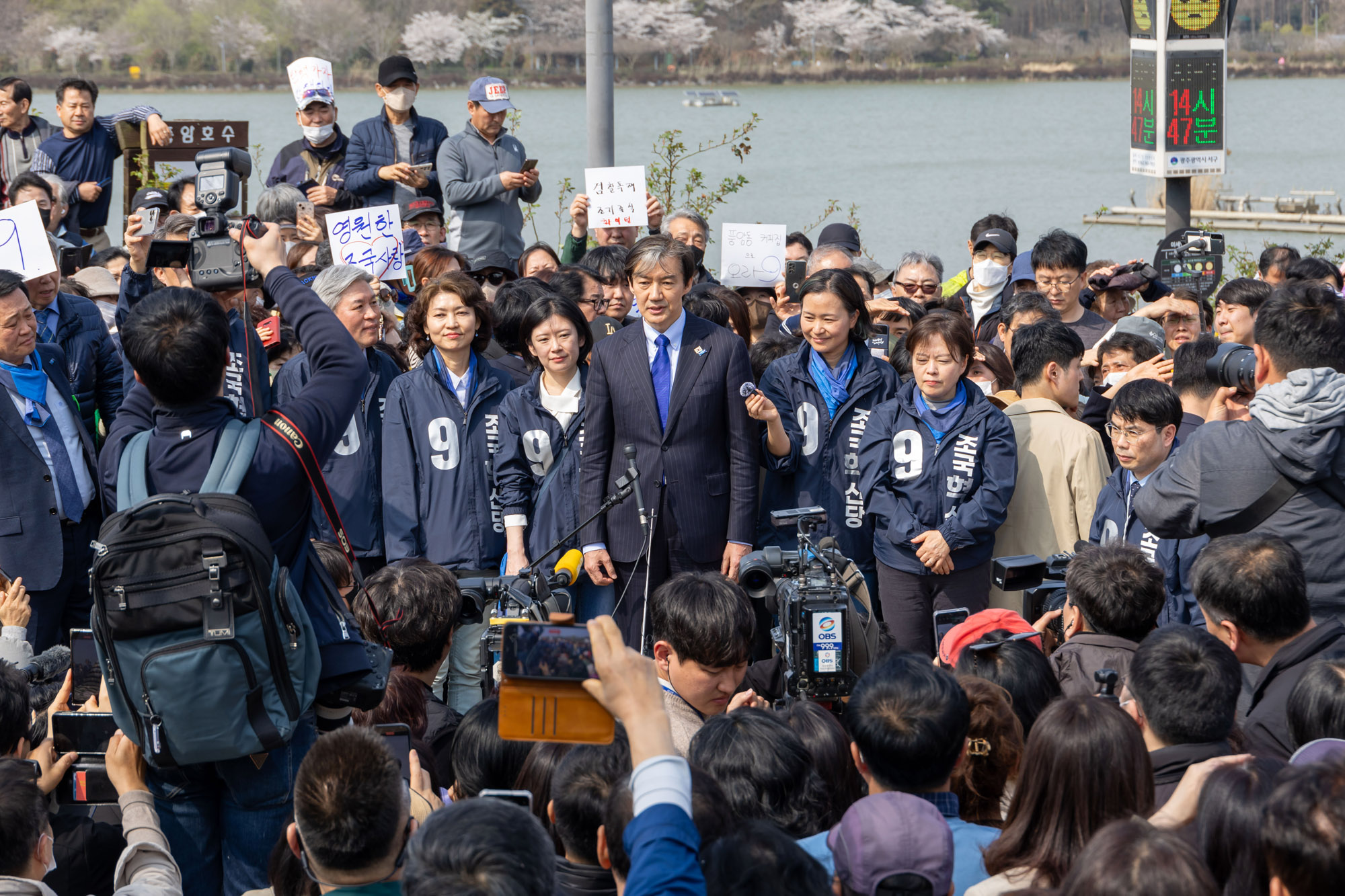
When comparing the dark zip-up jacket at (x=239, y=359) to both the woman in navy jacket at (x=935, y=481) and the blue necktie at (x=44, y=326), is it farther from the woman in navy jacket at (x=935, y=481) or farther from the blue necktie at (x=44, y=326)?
the woman in navy jacket at (x=935, y=481)

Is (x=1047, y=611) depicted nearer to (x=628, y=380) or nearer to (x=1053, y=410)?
(x=1053, y=410)

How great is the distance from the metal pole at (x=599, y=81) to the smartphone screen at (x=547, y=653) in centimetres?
591

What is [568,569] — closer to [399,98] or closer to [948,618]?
[948,618]

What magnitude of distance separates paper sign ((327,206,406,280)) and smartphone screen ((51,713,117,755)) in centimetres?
349

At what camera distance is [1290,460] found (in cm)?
343

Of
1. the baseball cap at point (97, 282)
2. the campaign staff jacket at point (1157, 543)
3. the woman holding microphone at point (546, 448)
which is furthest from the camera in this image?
the baseball cap at point (97, 282)

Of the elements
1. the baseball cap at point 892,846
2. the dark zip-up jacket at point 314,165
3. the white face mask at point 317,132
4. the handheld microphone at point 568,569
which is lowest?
the baseball cap at point 892,846

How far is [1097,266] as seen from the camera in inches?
286

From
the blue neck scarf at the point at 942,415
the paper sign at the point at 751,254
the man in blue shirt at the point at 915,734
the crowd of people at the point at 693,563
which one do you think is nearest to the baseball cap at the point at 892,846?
the crowd of people at the point at 693,563

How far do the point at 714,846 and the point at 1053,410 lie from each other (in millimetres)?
3228

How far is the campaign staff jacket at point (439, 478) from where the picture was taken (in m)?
4.93

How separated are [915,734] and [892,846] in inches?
15.1

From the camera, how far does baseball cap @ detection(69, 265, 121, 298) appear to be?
647 cm

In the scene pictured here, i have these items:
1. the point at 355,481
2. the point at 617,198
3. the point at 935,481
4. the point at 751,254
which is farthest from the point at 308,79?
the point at 935,481
